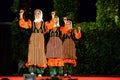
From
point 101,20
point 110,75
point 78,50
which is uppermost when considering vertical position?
point 101,20

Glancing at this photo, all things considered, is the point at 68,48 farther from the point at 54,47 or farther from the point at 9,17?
the point at 9,17

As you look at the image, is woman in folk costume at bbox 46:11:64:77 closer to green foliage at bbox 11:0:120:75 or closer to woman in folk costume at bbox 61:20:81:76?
woman in folk costume at bbox 61:20:81:76

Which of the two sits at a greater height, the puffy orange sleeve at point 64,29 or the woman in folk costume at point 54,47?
the puffy orange sleeve at point 64,29

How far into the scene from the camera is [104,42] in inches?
563

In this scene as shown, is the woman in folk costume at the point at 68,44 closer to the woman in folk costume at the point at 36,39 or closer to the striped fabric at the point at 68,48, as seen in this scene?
the striped fabric at the point at 68,48

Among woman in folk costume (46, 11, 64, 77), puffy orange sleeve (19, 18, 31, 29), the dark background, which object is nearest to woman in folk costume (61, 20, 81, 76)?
woman in folk costume (46, 11, 64, 77)

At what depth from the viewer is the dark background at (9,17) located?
15141 millimetres

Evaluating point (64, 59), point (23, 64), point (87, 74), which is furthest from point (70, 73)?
point (23, 64)

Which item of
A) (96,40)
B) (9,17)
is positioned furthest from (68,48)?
(9,17)

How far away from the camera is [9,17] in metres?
15.6

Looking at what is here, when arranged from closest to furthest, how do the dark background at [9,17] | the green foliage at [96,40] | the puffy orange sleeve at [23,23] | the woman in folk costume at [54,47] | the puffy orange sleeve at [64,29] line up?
the puffy orange sleeve at [23,23], the woman in folk costume at [54,47], the puffy orange sleeve at [64,29], the green foliage at [96,40], the dark background at [9,17]

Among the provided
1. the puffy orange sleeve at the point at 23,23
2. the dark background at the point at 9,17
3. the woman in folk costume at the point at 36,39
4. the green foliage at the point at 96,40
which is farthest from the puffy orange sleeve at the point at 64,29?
the dark background at the point at 9,17

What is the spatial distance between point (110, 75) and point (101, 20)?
2065 millimetres

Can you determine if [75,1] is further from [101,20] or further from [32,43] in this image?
[32,43]
